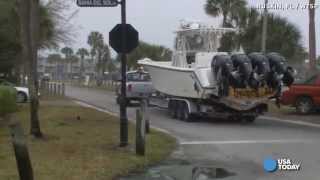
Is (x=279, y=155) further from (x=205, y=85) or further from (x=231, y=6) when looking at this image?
(x=231, y=6)

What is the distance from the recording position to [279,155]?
14562 millimetres

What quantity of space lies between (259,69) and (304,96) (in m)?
4.36

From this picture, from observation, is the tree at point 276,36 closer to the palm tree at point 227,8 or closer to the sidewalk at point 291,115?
the palm tree at point 227,8

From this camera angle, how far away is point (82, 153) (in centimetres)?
1383

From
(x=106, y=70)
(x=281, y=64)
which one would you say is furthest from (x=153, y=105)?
(x=106, y=70)

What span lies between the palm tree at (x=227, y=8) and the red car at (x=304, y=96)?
48.4 feet

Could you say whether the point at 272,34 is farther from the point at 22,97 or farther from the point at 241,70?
the point at 241,70

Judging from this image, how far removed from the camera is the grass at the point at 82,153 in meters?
11.5

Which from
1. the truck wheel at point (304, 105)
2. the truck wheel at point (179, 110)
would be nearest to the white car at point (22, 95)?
the truck wheel at point (179, 110)

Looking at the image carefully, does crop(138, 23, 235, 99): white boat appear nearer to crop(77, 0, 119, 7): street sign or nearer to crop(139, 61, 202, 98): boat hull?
crop(139, 61, 202, 98): boat hull

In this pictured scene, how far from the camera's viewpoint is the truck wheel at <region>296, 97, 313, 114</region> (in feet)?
85.6

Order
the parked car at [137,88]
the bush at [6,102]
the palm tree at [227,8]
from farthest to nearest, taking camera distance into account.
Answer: the palm tree at [227,8] → the parked car at [137,88] → the bush at [6,102]

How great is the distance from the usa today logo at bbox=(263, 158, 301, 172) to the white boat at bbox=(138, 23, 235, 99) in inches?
389

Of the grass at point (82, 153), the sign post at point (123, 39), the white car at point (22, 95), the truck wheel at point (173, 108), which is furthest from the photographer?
the white car at point (22, 95)
